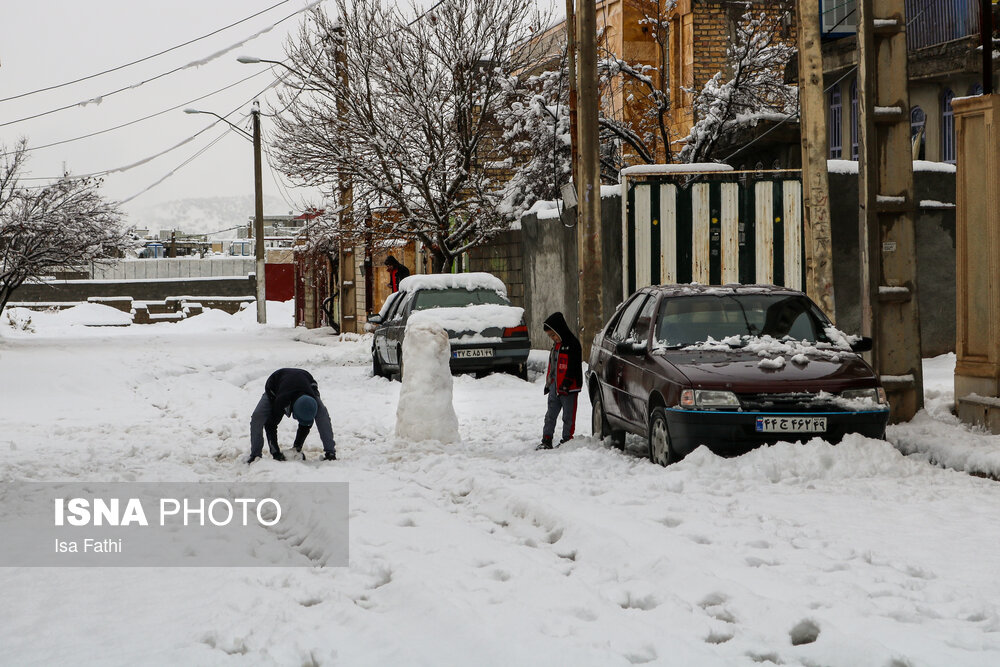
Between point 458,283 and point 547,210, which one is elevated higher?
point 547,210

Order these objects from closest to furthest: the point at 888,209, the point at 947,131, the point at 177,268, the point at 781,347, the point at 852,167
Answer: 1. the point at 781,347
2. the point at 888,209
3. the point at 852,167
4. the point at 947,131
5. the point at 177,268

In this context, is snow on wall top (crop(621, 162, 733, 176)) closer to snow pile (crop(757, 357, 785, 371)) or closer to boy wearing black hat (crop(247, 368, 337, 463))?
snow pile (crop(757, 357, 785, 371))

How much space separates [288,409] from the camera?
10.5 metres

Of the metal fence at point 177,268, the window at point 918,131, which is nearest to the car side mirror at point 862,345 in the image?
the window at point 918,131

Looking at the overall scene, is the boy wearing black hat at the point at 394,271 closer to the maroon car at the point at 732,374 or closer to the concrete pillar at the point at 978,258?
the maroon car at the point at 732,374

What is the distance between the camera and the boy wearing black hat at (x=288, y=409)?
1034 cm

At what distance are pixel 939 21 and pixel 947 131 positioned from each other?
2138 mm

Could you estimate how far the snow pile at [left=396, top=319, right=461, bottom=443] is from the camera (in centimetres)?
1185

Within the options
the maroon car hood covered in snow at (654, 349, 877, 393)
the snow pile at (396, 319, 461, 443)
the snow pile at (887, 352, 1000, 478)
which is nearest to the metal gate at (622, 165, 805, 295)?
the snow pile at (887, 352, 1000, 478)

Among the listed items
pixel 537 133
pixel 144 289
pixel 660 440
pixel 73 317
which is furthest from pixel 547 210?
pixel 144 289

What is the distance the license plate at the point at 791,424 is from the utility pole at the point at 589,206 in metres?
7.47

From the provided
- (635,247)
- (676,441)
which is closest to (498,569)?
(676,441)

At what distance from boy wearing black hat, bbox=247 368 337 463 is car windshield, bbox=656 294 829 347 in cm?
300

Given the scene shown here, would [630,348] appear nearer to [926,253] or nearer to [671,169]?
[671,169]
